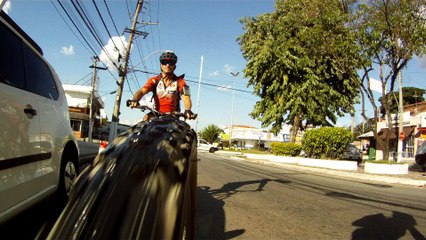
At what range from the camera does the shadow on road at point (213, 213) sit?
15.0 feet

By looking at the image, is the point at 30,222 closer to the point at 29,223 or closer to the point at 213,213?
the point at 29,223

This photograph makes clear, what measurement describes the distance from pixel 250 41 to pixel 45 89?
2924cm

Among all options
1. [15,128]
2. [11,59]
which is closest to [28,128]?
[15,128]

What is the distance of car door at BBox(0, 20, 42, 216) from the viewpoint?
2.90 meters

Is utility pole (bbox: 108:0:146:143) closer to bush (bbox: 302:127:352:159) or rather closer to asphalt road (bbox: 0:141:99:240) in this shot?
bush (bbox: 302:127:352:159)

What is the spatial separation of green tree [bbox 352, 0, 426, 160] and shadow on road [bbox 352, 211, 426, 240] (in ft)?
45.0

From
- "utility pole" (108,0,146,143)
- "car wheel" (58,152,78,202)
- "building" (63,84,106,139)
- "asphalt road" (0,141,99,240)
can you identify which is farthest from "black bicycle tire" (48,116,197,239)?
"building" (63,84,106,139)

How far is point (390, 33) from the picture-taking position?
18.5m

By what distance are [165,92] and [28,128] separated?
187 centimetres

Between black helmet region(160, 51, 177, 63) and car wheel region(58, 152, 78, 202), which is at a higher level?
black helmet region(160, 51, 177, 63)

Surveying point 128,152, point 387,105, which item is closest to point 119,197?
point 128,152

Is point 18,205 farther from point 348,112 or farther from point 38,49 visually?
point 348,112

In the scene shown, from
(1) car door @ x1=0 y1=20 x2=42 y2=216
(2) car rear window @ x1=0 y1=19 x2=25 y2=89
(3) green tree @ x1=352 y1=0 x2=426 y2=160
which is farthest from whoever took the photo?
(3) green tree @ x1=352 y1=0 x2=426 y2=160

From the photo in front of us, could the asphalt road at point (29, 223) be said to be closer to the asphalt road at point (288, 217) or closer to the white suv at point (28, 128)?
the asphalt road at point (288, 217)
